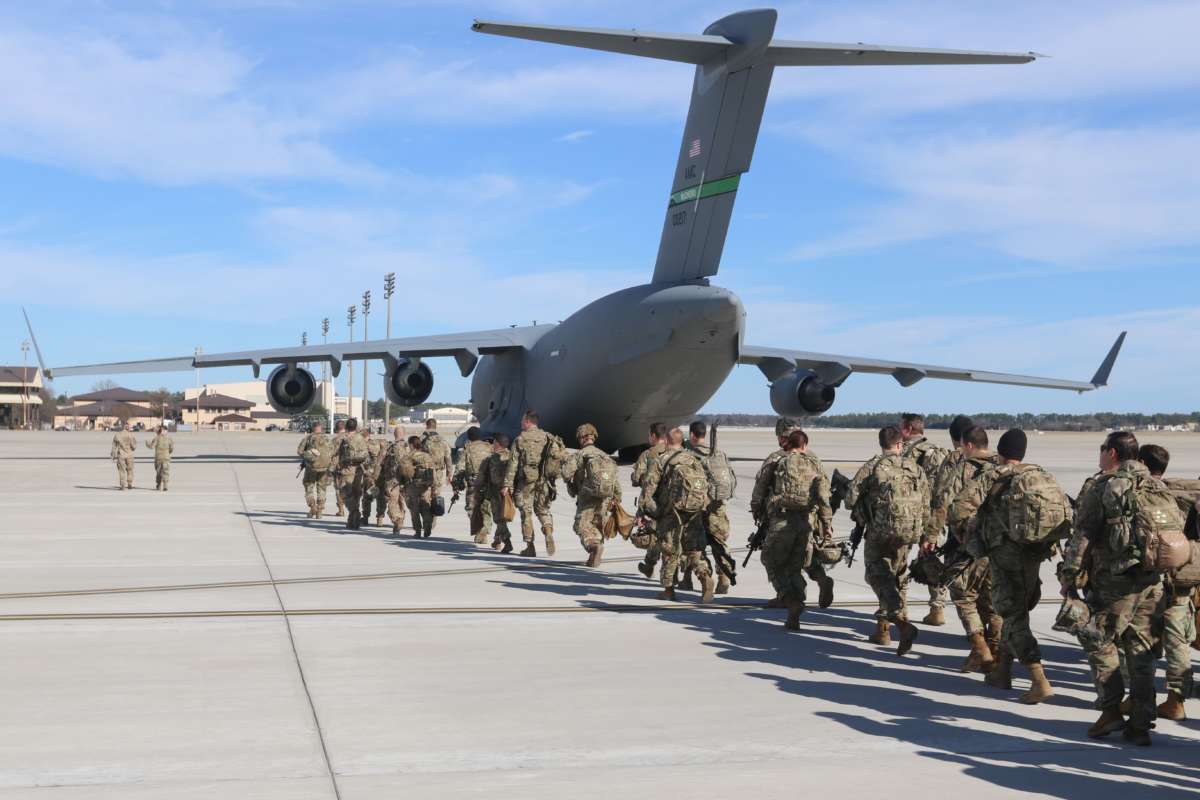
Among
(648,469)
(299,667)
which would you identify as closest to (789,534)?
(648,469)

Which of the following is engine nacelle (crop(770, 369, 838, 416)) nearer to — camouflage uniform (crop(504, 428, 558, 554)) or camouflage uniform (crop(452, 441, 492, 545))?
camouflage uniform (crop(452, 441, 492, 545))

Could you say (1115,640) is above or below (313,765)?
above

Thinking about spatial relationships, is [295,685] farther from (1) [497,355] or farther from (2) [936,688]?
(1) [497,355]

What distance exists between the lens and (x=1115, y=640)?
19.2 ft

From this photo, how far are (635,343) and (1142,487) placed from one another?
16546 millimetres

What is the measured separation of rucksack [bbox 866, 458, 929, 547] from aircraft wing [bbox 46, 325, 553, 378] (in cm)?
2012

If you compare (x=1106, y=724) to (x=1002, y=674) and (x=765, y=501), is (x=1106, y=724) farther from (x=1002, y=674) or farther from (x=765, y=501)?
(x=765, y=501)

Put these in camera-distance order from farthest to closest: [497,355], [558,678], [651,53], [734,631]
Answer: [497,355] < [651,53] < [734,631] < [558,678]

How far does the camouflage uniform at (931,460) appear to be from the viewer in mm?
8695

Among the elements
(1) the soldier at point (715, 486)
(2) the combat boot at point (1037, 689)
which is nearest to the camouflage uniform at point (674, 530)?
(1) the soldier at point (715, 486)

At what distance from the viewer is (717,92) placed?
1995 cm

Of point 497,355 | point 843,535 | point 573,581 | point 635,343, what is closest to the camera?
point 573,581

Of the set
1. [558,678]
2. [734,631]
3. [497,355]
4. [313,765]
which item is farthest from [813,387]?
[313,765]

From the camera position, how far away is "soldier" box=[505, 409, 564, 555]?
1309 centimetres
